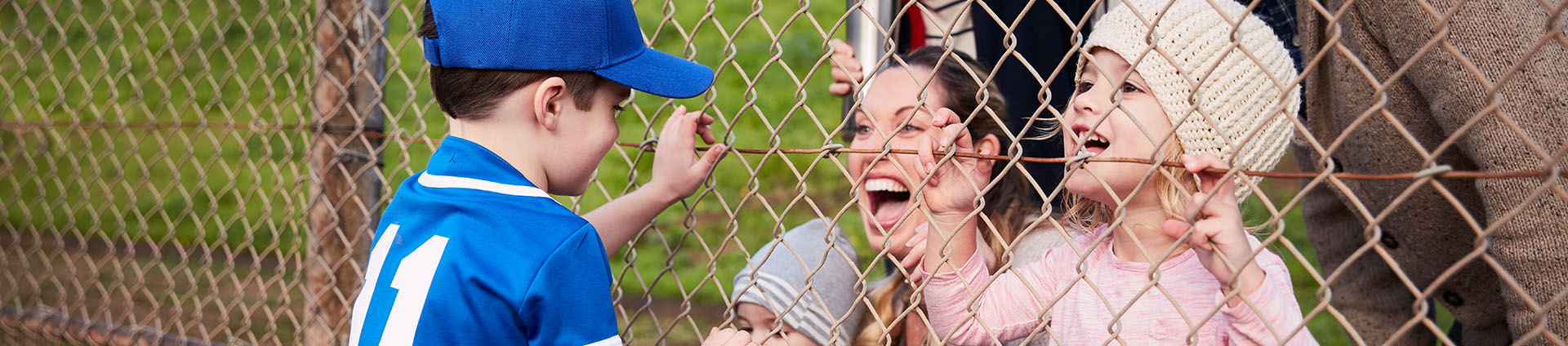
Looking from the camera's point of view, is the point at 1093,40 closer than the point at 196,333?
Yes

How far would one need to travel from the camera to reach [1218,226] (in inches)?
51.8

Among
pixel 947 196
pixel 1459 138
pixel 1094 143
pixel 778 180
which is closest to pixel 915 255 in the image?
pixel 947 196

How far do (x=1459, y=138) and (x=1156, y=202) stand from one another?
411 mm

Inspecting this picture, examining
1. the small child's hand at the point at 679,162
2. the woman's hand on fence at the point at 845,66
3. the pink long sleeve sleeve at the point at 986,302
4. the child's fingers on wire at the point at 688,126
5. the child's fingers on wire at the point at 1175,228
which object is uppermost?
the woman's hand on fence at the point at 845,66

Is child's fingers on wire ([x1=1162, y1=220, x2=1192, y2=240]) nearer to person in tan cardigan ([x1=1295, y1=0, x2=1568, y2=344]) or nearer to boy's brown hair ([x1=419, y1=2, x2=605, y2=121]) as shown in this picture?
person in tan cardigan ([x1=1295, y1=0, x2=1568, y2=344])

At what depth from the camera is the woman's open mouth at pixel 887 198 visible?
226 cm

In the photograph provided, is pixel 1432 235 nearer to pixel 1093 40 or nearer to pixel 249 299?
pixel 1093 40

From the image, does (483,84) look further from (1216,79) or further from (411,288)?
(1216,79)

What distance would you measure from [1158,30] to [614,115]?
87cm

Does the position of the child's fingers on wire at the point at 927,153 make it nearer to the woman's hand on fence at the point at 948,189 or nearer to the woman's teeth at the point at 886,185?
the woman's hand on fence at the point at 948,189

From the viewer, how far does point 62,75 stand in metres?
8.22

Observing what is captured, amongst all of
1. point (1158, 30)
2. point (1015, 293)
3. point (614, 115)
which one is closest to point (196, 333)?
point (614, 115)

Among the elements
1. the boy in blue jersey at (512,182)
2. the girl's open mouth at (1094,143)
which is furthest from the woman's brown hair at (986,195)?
the boy in blue jersey at (512,182)

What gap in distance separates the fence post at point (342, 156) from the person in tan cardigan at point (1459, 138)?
6.88 feet
